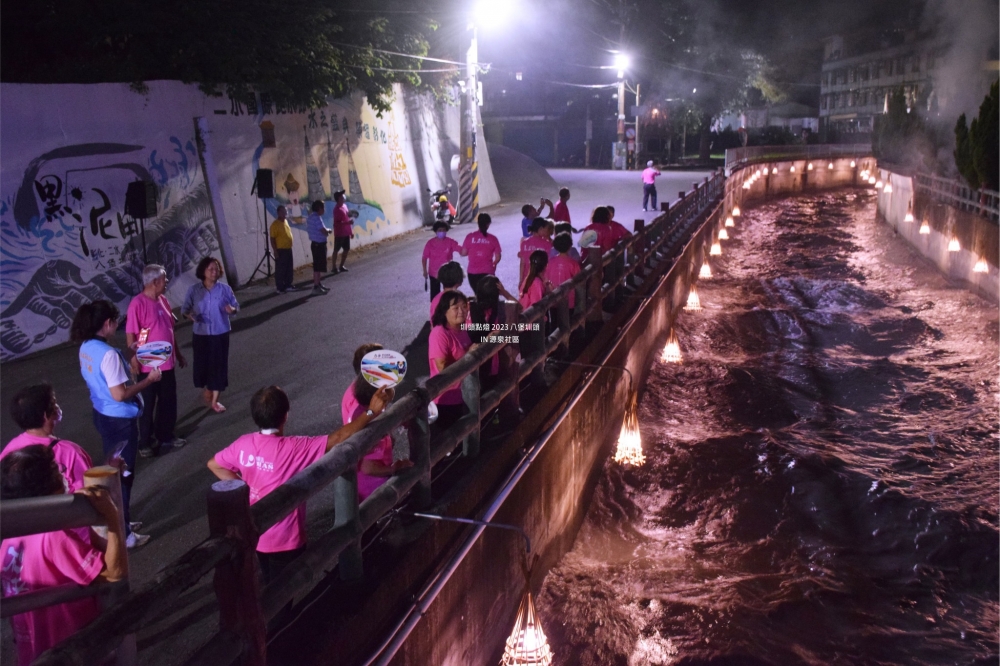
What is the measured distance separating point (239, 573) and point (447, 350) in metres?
3.19

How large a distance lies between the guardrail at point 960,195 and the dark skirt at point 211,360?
52.1ft

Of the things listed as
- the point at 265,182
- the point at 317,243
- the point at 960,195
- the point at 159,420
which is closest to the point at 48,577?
the point at 159,420

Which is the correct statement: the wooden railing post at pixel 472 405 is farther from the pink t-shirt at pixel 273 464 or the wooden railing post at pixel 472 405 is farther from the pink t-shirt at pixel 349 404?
the pink t-shirt at pixel 273 464

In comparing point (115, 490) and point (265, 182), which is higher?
point (265, 182)

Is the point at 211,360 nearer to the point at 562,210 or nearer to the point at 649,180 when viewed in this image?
the point at 562,210

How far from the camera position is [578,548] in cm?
765

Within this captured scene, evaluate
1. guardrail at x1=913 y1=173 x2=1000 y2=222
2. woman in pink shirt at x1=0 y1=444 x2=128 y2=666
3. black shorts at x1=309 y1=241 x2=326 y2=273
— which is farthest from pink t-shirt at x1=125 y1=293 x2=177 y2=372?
guardrail at x1=913 y1=173 x2=1000 y2=222

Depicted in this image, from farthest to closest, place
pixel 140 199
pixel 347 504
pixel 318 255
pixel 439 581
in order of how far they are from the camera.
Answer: pixel 318 255
pixel 140 199
pixel 439 581
pixel 347 504

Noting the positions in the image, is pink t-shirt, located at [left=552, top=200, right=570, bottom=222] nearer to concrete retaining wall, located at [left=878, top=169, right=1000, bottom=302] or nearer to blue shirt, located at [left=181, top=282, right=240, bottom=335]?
blue shirt, located at [left=181, top=282, right=240, bottom=335]

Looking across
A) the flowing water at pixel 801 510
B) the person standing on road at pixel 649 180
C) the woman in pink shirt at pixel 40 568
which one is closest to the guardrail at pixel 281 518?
the woman in pink shirt at pixel 40 568

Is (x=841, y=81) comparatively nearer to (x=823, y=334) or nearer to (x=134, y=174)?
(x=823, y=334)

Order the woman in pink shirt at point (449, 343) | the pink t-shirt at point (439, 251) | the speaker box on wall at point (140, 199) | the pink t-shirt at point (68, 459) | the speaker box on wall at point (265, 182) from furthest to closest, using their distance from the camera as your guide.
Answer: the speaker box on wall at point (265, 182) → the speaker box on wall at point (140, 199) → the pink t-shirt at point (439, 251) → the woman in pink shirt at point (449, 343) → the pink t-shirt at point (68, 459)

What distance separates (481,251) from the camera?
10.6 metres

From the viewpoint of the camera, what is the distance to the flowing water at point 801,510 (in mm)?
6504
